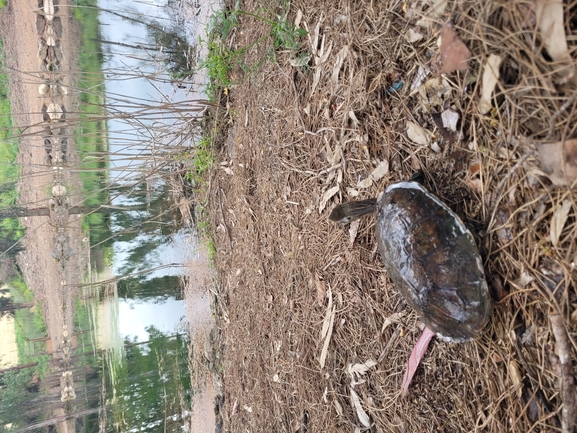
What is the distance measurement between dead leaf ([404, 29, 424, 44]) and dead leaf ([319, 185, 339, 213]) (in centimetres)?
65

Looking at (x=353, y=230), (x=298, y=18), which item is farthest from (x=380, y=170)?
(x=298, y=18)

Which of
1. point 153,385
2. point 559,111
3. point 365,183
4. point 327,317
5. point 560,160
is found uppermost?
point 559,111

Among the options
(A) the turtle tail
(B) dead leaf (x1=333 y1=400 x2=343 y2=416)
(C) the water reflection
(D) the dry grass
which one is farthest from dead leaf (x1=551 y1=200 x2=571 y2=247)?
(C) the water reflection

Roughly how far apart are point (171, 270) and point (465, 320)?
2.87m

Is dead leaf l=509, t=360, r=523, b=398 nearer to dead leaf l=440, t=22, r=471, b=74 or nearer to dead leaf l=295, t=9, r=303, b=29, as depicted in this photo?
dead leaf l=440, t=22, r=471, b=74

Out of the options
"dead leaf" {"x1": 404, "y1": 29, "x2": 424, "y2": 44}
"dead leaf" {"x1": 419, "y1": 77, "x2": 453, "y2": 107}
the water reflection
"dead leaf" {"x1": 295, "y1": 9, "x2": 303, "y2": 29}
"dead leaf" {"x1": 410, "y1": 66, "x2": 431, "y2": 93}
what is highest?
"dead leaf" {"x1": 295, "y1": 9, "x2": 303, "y2": 29}

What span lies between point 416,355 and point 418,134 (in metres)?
0.79

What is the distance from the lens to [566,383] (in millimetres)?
897

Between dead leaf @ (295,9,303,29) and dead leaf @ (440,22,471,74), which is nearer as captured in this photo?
dead leaf @ (440,22,471,74)

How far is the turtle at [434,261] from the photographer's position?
103 centimetres

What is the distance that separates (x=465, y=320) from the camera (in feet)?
3.40

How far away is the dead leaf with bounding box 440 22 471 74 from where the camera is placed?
41.0 inches

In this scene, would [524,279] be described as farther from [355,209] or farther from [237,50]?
[237,50]

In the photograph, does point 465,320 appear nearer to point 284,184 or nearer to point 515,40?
point 515,40
